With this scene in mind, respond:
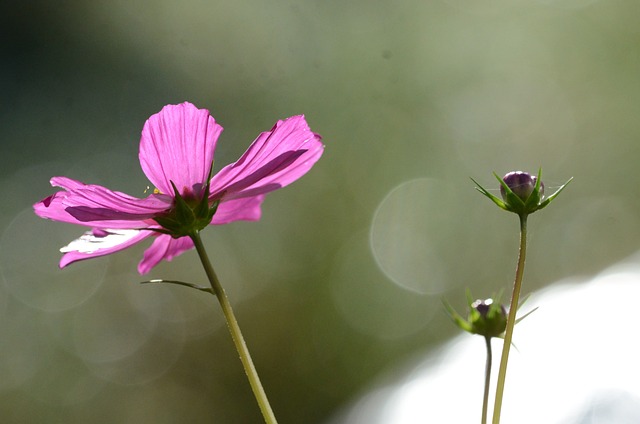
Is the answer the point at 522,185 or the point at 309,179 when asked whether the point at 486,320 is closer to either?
the point at 522,185

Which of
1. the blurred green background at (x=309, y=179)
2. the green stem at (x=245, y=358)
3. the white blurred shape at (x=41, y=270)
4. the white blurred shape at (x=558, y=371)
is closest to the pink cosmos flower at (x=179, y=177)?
the green stem at (x=245, y=358)

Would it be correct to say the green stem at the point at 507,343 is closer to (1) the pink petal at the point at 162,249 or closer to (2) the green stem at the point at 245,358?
(2) the green stem at the point at 245,358

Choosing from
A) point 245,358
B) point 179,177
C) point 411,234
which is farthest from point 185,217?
point 411,234

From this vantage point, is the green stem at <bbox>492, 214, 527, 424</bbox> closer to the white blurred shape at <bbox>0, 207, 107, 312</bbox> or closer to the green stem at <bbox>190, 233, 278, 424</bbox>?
the green stem at <bbox>190, 233, 278, 424</bbox>

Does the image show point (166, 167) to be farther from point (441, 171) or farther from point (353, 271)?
point (441, 171)

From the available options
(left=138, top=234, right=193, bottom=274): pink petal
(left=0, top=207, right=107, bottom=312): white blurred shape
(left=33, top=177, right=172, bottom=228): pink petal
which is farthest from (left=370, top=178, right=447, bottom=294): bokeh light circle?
(left=33, top=177, right=172, bottom=228): pink petal

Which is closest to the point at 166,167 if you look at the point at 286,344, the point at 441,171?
the point at 286,344

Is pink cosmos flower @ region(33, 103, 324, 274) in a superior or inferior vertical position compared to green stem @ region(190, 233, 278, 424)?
superior
